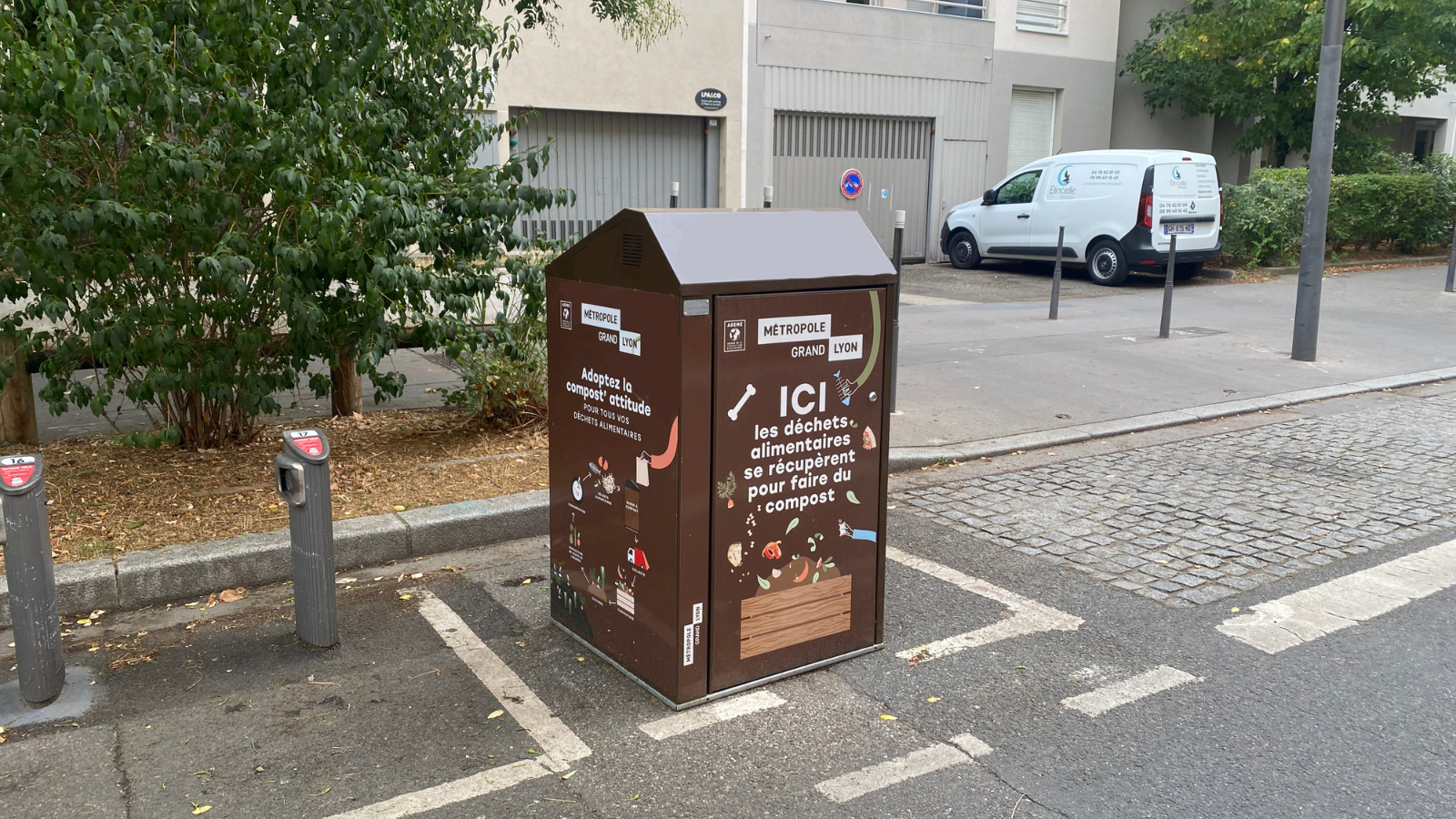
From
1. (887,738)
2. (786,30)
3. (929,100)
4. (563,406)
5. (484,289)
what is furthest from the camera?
(929,100)

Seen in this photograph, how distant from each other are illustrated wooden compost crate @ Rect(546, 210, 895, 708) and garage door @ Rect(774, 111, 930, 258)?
1449 cm

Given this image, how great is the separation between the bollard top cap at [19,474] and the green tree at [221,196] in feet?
4.55

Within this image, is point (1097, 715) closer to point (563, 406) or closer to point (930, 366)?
point (563, 406)

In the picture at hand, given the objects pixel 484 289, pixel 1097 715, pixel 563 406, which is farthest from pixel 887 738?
pixel 484 289

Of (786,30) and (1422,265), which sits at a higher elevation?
(786,30)

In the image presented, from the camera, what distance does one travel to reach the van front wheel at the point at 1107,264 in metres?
17.0

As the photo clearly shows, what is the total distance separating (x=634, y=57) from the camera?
1591cm

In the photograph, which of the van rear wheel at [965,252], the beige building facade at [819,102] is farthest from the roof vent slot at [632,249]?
the van rear wheel at [965,252]

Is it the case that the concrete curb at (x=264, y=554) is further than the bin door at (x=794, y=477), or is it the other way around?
the concrete curb at (x=264, y=554)

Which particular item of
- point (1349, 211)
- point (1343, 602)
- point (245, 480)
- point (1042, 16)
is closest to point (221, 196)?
point (245, 480)

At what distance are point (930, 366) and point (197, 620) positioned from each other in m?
7.35

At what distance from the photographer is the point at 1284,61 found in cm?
2045

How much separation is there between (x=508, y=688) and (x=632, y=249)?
5.59ft

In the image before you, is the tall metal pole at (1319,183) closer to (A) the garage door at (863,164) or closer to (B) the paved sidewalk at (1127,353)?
(B) the paved sidewalk at (1127,353)
